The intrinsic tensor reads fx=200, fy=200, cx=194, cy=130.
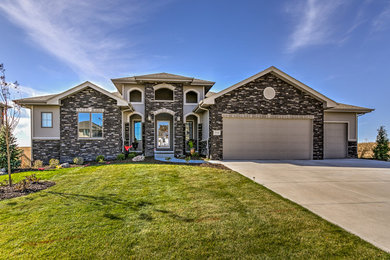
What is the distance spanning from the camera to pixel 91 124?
42.2 feet

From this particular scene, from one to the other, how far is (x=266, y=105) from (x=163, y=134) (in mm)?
8222

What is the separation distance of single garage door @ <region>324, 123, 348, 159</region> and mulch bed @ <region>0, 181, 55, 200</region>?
15491 millimetres

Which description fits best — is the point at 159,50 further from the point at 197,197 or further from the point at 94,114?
the point at 197,197

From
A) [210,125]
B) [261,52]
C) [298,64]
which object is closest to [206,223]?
[210,125]

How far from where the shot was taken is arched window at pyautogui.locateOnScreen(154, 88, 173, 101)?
1506cm

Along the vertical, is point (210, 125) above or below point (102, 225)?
above

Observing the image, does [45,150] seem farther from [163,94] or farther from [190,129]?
[190,129]

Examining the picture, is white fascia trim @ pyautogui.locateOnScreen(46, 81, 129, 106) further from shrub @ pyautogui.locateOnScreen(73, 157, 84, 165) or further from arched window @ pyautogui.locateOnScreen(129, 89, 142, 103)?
shrub @ pyautogui.locateOnScreen(73, 157, 84, 165)

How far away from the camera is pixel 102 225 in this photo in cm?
359

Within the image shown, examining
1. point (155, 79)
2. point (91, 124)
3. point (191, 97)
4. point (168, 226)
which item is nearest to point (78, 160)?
point (91, 124)

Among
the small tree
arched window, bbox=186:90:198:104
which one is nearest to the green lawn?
arched window, bbox=186:90:198:104

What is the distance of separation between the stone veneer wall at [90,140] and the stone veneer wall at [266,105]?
6.23m

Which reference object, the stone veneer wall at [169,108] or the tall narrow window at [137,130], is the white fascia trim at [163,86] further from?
the tall narrow window at [137,130]

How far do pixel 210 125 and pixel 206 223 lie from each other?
8.64m
